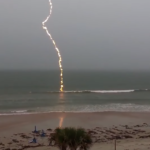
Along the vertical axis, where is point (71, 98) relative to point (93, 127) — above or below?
above

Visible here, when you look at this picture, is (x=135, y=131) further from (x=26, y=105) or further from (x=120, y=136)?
(x=26, y=105)

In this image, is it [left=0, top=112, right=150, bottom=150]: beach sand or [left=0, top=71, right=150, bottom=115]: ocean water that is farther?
[left=0, top=71, right=150, bottom=115]: ocean water

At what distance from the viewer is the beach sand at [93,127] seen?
19938 millimetres

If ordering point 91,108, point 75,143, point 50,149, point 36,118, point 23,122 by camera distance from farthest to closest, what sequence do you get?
point 91,108
point 36,118
point 23,122
point 50,149
point 75,143

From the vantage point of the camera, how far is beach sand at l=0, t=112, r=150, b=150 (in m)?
19.9

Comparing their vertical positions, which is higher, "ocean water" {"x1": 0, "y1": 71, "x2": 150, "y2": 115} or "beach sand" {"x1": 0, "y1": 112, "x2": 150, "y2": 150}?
"ocean water" {"x1": 0, "y1": 71, "x2": 150, "y2": 115}

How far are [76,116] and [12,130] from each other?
865cm

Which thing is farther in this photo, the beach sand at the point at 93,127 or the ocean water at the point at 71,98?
the ocean water at the point at 71,98

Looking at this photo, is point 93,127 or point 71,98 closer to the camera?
point 93,127

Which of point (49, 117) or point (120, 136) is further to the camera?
point (49, 117)

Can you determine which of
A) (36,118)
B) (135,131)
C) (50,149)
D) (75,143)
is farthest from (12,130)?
(75,143)

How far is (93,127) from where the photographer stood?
1052 inches

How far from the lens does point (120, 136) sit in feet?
74.9

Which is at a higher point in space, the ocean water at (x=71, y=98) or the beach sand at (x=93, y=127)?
the ocean water at (x=71, y=98)
